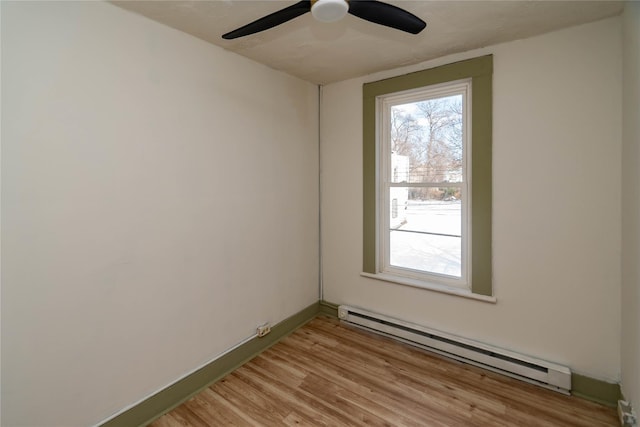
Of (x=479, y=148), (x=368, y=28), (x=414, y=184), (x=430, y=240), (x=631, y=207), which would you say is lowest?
A: (x=430, y=240)

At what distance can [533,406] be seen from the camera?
6.29ft

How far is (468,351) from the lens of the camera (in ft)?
7.72

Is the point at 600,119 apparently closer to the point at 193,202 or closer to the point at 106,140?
the point at 193,202

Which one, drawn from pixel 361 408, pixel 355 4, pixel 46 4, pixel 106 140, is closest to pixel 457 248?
pixel 361 408

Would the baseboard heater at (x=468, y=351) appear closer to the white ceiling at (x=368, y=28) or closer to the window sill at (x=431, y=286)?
the window sill at (x=431, y=286)

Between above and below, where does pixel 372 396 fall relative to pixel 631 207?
below

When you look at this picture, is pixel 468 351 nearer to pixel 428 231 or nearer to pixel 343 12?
pixel 428 231

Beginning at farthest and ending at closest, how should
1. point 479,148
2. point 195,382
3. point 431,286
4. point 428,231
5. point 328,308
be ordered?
point 328,308
point 428,231
point 431,286
point 479,148
point 195,382

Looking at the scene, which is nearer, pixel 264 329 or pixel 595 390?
pixel 595 390

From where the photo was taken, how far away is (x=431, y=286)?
102 inches

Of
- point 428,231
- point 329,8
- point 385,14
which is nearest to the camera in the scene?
point 329,8

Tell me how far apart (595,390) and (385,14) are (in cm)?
266

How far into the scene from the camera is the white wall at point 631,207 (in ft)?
4.95

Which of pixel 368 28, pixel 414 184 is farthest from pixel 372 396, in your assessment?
pixel 368 28
